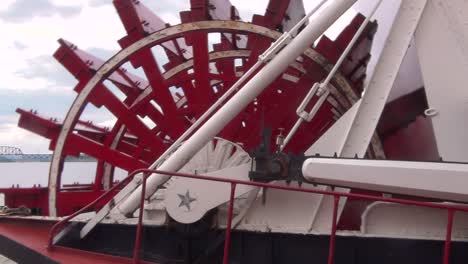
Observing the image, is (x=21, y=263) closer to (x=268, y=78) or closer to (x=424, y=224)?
(x=268, y=78)

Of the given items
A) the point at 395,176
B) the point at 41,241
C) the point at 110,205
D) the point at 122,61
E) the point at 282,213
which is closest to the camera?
the point at 395,176

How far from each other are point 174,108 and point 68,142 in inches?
45.1

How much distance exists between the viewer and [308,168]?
380 centimetres

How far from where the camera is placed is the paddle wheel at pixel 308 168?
148 inches

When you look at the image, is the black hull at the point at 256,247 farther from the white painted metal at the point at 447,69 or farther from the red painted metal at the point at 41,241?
the white painted metal at the point at 447,69

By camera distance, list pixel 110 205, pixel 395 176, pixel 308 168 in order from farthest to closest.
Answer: pixel 110 205 → pixel 308 168 → pixel 395 176

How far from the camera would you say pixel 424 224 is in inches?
152

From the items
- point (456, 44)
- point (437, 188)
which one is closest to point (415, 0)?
point (456, 44)

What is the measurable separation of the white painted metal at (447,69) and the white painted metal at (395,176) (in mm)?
485

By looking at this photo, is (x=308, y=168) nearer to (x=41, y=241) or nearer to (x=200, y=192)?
(x=200, y=192)

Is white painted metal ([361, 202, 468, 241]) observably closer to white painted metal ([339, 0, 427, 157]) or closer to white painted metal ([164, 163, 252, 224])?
white painted metal ([339, 0, 427, 157])

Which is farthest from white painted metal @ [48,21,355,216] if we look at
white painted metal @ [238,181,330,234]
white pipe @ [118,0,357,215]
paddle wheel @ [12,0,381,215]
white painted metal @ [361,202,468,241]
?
white painted metal @ [361,202,468,241]

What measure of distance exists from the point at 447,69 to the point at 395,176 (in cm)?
96

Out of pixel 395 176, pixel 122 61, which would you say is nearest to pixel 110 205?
pixel 122 61
